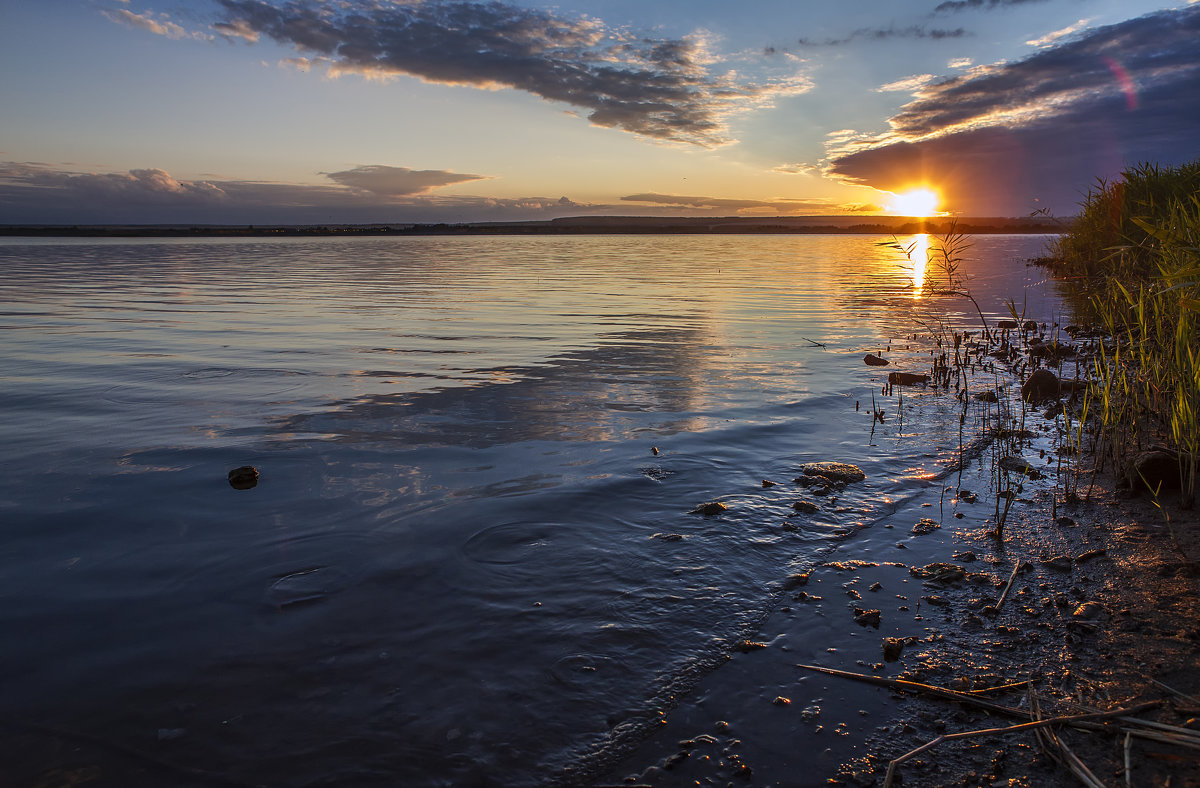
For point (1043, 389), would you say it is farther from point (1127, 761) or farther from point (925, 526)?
point (1127, 761)

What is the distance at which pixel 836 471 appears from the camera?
27.5ft

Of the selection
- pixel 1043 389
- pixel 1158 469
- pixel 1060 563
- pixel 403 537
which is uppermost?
pixel 1043 389

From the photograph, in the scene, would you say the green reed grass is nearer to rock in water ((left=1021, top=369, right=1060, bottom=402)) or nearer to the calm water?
rock in water ((left=1021, top=369, right=1060, bottom=402))

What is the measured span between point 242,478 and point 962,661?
7631 mm

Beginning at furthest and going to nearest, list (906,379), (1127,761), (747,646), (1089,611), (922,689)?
(906,379)
(1089,611)
(747,646)
(922,689)
(1127,761)

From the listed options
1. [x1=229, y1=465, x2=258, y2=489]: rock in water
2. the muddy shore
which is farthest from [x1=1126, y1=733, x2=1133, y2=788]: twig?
[x1=229, y1=465, x2=258, y2=489]: rock in water

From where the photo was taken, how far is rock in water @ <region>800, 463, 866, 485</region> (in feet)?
27.1

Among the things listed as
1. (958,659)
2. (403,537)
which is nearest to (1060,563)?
(958,659)

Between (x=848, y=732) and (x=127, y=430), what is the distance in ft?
36.1

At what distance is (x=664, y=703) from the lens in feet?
14.1

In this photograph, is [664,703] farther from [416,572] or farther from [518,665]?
[416,572]

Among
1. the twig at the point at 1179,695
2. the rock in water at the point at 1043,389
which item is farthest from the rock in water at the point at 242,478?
the rock in water at the point at 1043,389

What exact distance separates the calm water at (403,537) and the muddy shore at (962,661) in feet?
1.13

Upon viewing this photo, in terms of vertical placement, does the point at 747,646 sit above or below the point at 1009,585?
below
